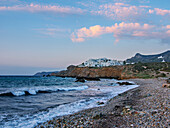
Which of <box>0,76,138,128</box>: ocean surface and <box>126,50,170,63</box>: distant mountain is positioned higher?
<box>126,50,170,63</box>: distant mountain

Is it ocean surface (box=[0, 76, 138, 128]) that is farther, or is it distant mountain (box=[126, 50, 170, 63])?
distant mountain (box=[126, 50, 170, 63])

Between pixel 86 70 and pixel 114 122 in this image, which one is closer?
pixel 114 122

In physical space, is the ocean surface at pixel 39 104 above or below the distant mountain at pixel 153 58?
below

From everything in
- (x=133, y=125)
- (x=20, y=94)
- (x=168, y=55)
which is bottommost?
(x=20, y=94)

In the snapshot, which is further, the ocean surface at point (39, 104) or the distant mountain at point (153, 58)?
the distant mountain at point (153, 58)

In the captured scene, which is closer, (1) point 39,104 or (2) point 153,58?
(1) point 39,104

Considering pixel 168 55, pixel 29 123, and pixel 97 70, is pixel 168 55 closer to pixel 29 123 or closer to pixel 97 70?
pixel 97 70

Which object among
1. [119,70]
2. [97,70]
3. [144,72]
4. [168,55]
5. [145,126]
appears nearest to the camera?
[145,126]

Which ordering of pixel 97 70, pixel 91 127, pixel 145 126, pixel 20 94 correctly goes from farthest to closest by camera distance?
pixel 97 70, pixel 20 94, pixel 91 127, pixel 145 126

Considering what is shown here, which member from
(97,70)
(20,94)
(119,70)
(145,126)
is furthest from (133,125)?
(97,70)

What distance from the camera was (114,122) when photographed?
6.84 metres

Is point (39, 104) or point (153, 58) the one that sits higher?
point (153, 58)

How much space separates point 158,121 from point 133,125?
1039mm

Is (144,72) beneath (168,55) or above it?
beneath
